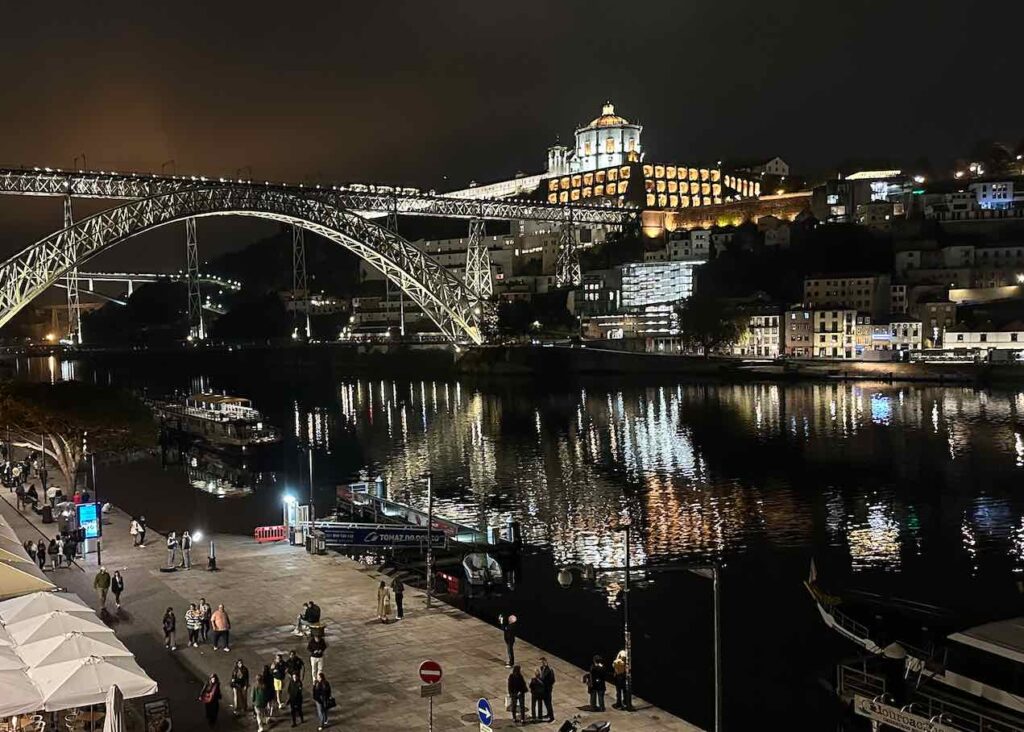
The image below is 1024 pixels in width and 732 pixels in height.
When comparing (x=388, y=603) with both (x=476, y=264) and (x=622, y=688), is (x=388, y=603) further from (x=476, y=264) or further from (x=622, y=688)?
(x=476, y=264)

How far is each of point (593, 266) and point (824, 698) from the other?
291ft

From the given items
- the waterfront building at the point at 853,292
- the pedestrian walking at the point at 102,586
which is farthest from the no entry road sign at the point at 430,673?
the waterfront building at the point at 853,292

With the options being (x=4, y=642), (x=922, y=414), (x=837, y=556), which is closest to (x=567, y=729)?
(x=4, y=642)

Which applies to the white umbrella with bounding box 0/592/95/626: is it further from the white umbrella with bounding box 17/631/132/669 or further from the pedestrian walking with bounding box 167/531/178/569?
the pedestrian walking with bounding box 167/531/178/569

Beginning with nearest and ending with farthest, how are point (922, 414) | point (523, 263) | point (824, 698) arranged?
point (824, 698) → point (922, 414) → point (523, 263)

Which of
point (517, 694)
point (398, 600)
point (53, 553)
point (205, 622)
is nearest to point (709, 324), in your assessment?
point (53, 553)

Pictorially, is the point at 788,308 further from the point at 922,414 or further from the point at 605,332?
the point at 922,414

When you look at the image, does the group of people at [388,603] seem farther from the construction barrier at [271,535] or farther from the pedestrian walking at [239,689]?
the construction barrier at [271,535]

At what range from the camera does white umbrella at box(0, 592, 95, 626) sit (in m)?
10.3

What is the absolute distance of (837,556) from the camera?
21.7m

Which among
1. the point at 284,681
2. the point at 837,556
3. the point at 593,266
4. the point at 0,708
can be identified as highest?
the point at 593,266

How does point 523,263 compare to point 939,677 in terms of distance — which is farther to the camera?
point 523,263

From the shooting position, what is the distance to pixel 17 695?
8.30m

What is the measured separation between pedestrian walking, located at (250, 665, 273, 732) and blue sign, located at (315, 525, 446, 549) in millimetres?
9337
